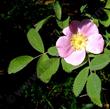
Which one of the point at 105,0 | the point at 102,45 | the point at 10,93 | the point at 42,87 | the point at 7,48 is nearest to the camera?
the point at 102,45

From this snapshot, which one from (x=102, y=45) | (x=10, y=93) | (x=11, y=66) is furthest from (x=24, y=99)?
(x=102, y=45)

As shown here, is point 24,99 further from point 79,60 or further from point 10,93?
point 79,60

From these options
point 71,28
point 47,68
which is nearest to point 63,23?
point 71,28

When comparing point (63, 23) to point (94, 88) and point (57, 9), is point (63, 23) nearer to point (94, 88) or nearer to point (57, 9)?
point (57, 9)

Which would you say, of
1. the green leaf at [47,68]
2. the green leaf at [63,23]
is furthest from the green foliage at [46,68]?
the green leaf at [63,23]

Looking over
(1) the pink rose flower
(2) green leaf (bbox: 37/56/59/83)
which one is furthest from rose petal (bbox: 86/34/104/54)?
(2) green leaf (bbox: 37/56/59/83)

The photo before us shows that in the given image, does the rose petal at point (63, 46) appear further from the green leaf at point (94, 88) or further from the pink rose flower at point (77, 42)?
the green leaf at point (94, 88)

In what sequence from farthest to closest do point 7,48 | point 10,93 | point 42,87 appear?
point 7,48, point 10,93, point 42,87
